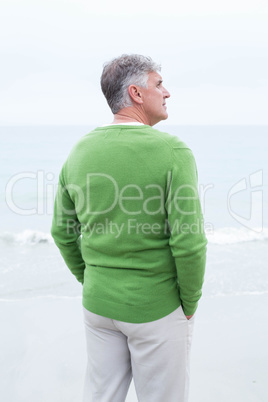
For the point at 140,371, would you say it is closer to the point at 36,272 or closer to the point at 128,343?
the point at 128,343

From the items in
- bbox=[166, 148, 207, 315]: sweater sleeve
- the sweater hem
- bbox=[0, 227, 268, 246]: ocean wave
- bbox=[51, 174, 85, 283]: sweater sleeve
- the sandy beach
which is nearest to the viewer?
bbox=[166, 148, 207, 315]: sweater sleeve

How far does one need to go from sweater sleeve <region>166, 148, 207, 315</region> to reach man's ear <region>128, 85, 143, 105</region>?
21 centimetres

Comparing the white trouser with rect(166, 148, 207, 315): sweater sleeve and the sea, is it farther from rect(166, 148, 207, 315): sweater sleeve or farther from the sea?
the sea

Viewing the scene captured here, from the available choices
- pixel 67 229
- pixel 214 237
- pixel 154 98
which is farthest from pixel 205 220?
pixel 154 98

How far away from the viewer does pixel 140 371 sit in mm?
1305

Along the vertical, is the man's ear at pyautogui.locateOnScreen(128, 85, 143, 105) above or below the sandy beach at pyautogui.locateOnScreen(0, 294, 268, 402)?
above

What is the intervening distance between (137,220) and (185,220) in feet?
0.44

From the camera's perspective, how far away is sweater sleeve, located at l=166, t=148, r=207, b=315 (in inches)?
43.5

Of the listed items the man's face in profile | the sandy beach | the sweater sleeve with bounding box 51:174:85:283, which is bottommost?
the sandy beach

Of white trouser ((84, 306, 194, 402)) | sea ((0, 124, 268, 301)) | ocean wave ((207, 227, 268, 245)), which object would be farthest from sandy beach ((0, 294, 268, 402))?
ocean wave ((207, 227, 268, 245))

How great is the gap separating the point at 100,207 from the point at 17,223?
673 cm

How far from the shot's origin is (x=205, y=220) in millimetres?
8031

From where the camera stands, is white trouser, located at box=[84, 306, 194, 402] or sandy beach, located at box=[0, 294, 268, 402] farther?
sandy beach, located at box=[0, 294, 268, 402]

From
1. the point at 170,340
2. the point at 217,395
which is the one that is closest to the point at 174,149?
the point at 170,340
